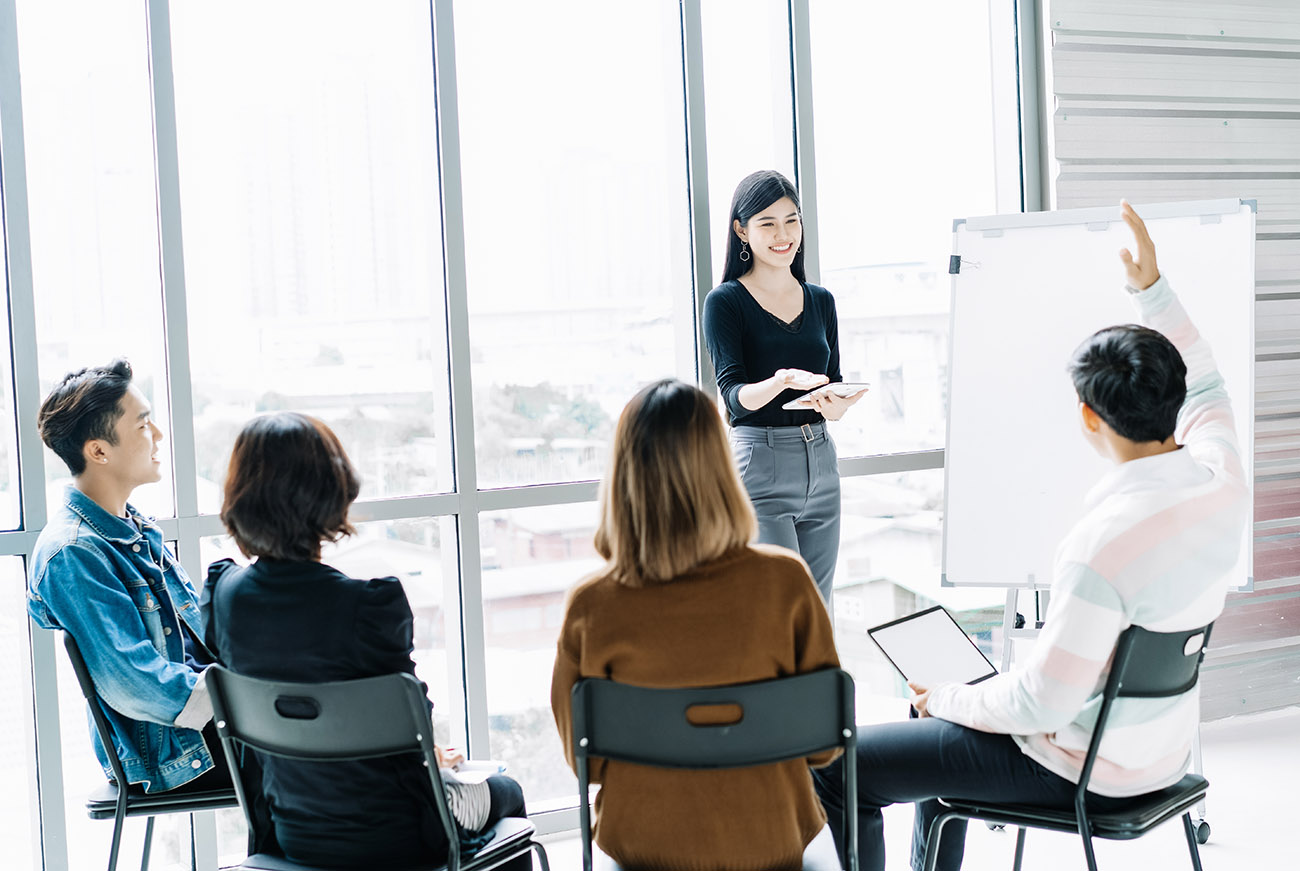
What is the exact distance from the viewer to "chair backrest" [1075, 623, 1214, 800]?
1681mm

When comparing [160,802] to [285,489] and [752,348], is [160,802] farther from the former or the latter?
[752,348]

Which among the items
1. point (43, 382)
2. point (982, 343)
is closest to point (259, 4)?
point (43, 382)

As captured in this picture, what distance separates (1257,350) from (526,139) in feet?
8.19

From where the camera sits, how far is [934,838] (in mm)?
1923

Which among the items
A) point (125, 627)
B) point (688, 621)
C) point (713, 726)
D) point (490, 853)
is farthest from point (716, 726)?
point (125, 627)

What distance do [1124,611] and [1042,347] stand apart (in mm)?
1275

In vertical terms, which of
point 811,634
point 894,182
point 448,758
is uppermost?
point 894,182

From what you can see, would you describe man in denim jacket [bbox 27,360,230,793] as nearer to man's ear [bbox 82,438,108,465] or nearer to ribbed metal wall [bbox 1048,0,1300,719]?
man's ear [bbox 82,438,108,465]

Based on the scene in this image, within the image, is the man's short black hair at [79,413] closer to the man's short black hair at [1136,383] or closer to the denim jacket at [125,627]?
the denim jacket at [125,627]

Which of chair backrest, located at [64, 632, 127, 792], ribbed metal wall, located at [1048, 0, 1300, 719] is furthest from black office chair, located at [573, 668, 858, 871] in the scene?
ribbed metal wall, located at [1048, 0, 1300, 719]

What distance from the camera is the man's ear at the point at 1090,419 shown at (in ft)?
5.91

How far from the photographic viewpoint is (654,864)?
1570mm

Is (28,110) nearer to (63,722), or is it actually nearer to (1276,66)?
(63,722)

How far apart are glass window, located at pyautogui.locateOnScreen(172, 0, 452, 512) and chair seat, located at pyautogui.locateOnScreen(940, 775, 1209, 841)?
1638mm
